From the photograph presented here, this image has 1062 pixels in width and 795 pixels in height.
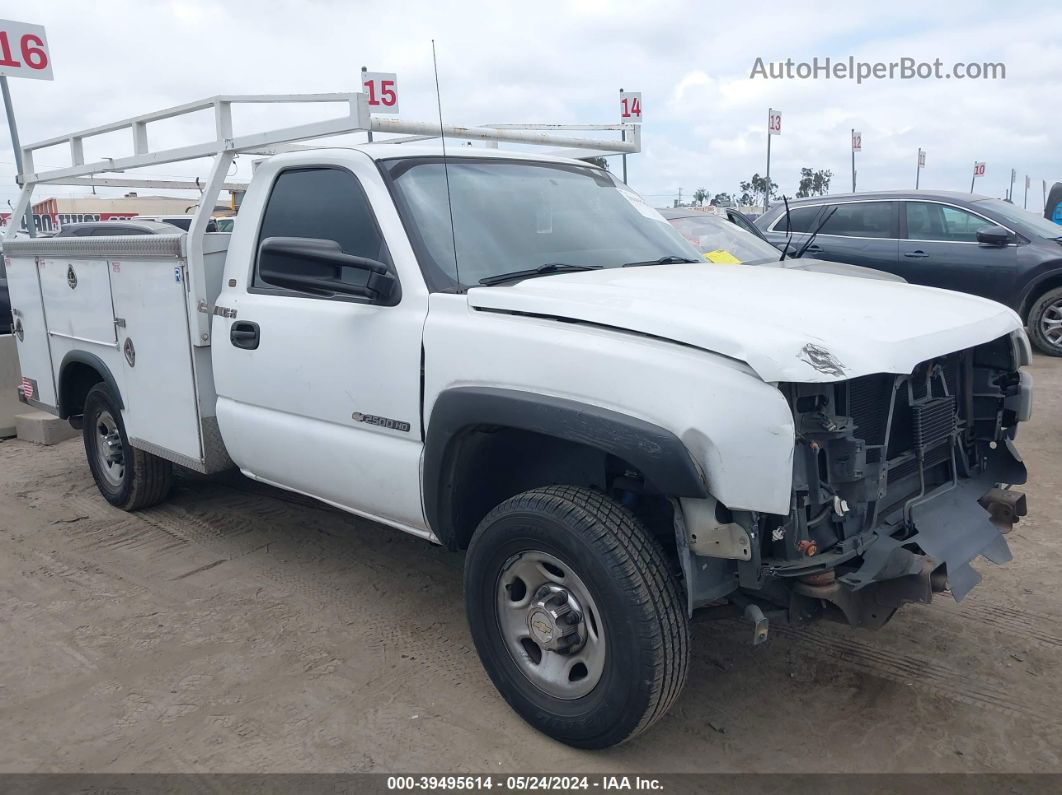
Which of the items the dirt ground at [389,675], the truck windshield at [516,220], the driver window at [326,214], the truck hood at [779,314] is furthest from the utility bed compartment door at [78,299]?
the truck hood at [779,314]

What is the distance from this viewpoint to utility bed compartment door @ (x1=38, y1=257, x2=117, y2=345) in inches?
197

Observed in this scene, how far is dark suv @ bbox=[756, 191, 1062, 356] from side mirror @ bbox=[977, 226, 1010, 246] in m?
0.01

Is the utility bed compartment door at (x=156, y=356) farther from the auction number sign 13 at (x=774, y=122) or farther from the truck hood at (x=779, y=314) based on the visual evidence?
the auction number sign 13 at (x=774, y=122)

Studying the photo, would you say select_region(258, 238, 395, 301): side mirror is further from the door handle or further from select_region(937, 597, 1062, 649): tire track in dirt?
select_region(937, 597, 1062, 649): tire track in dirt

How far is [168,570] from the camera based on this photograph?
459cm

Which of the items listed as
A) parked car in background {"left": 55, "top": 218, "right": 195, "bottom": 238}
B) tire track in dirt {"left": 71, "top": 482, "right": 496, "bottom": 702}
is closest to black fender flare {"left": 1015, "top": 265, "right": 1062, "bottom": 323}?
tire track in dirt {"left": 71, "top": 482, "right": 496, "bottom": 702}

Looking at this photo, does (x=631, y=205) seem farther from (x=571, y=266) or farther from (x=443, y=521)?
(x=443, y=521)

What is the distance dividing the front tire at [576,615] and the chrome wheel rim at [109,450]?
3.29 metres

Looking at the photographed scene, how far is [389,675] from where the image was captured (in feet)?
11.4

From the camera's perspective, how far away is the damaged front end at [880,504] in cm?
256

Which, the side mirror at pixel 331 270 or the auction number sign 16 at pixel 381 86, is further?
the auction number sign 16 at pixel 381 86

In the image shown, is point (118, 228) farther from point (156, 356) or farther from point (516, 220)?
point (516, 220)

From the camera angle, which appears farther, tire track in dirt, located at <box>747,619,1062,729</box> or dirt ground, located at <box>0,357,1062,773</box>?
tire track in dirt, located at <box>747,619,1062,729</box>

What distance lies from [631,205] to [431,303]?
1.49 metres
